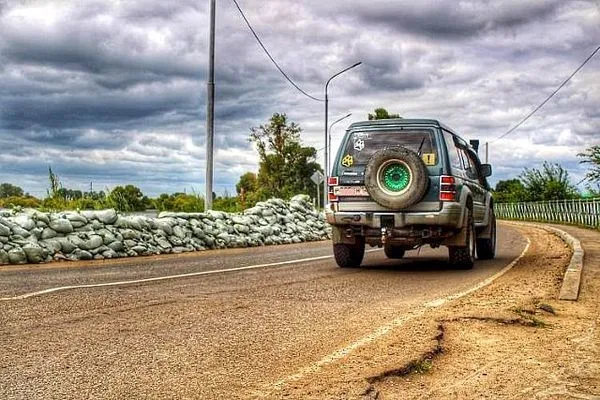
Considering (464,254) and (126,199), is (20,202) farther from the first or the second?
(464,254)

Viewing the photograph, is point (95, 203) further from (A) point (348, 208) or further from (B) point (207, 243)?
(A) point (348, 208)

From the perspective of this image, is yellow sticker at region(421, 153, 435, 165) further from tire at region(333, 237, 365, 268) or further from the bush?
the bush

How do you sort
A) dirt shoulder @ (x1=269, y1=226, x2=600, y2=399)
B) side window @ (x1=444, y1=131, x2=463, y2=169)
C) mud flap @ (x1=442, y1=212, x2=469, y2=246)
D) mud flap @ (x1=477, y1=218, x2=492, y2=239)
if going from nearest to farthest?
dirt shoulder @ (x1=269, y1=226, x2=600, y2=399) → mud flap @ (x1=442, y1=212, x2=469, y2=246) → side window @ (x1=444, y1=131, x2=463, y2=169) → mud flap @ (x1=477, y1=218, x2=492, y2=239)

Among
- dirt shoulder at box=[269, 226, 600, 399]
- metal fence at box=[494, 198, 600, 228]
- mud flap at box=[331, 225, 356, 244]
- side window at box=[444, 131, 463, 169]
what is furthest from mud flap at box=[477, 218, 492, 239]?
metal fence at box=[494, 198, 600, 228]

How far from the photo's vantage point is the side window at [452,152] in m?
11.4

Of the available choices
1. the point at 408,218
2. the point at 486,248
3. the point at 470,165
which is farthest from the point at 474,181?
the point at 408,218

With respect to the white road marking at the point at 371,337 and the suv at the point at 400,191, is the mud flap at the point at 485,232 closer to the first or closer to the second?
the suv at the point at 400,191

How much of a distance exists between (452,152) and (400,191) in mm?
1409

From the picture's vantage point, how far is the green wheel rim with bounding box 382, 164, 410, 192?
10.8m

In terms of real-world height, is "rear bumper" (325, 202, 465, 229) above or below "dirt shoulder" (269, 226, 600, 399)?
above

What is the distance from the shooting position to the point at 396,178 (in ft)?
35.4

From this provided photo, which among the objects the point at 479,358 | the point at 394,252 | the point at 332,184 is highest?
the point at 332,184

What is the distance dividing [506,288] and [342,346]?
3891 millimetres

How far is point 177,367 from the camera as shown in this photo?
4.64 m
